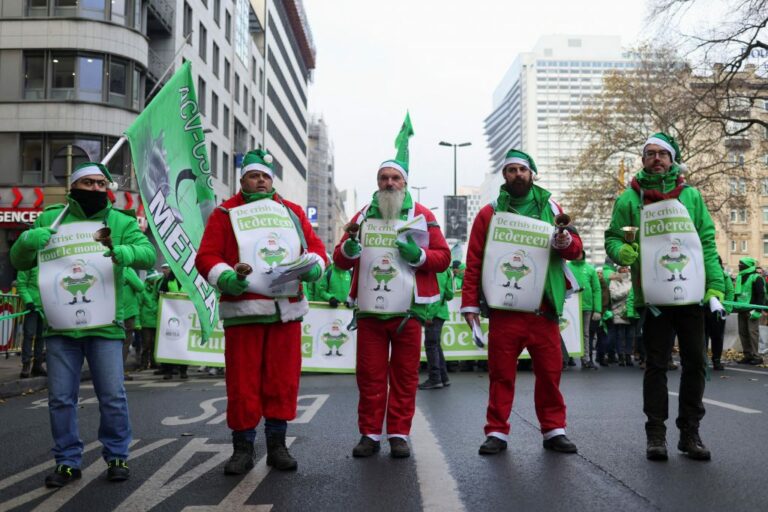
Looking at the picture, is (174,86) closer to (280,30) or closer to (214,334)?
(214,334)

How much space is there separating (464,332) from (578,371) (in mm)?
2079

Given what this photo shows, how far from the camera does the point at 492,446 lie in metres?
5.54

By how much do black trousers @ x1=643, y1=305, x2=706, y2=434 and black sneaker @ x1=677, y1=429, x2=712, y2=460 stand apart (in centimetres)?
5

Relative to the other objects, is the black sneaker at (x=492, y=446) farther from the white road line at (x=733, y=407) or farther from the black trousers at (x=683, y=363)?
the white road line at (x=733, y=407)

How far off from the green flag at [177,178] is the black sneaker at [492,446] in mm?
2636

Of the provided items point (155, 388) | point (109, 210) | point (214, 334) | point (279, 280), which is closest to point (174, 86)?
point (109, 210)

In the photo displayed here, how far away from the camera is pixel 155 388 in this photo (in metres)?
11.2

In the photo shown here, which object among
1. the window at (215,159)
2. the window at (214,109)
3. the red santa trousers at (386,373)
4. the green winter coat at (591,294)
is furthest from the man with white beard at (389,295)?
the window at (214,109)

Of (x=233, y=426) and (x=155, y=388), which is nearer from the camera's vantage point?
(x=233, y=426)

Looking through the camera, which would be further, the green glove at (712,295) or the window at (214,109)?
the window at (214,109)

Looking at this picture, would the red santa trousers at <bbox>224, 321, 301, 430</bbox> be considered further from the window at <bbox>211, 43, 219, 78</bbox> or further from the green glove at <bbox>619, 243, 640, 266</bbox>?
the window at <bbox>211, 43, 219, 78</bbox>

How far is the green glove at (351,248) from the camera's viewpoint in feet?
19.0

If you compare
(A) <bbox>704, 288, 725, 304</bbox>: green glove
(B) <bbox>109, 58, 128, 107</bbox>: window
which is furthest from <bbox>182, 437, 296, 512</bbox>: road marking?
(B) <bbox>109, 58, 128, 107</bbox>: window

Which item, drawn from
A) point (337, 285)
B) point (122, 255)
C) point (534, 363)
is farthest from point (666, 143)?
point (337, 285)
